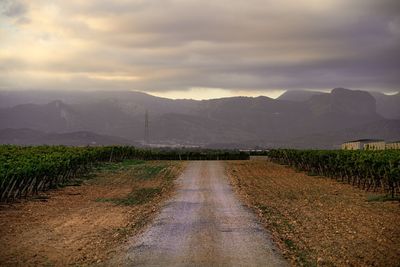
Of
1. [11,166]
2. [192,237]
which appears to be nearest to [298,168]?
[11,166]

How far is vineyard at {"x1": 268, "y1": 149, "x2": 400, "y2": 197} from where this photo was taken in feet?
104

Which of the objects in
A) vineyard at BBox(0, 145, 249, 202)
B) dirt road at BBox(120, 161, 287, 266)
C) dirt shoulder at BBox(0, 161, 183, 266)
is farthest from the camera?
vineyard at BBox(0, 145, 249, 202)

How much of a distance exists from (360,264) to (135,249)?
5.86 m

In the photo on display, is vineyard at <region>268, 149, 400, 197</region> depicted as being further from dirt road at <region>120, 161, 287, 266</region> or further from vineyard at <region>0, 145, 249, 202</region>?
vineyard at <region>0, 145, 249, 202</region>

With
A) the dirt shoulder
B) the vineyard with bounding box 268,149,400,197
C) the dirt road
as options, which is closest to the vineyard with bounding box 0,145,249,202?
the dirt shoulder

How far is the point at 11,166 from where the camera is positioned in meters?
29.7

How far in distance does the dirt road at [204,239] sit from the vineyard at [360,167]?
10.4 metres

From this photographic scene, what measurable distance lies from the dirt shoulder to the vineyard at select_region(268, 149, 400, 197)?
12529mm

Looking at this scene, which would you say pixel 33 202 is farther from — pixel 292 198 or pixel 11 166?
pixel 292 198

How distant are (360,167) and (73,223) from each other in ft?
70.8

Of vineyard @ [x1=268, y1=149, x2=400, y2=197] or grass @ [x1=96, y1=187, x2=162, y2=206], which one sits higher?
vineyard @ [x1=268, y1=149, x2=400, y2=197]

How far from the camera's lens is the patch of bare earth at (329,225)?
14.4m

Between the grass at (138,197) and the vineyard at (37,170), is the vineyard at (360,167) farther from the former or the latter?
the vineyard at (37,170)

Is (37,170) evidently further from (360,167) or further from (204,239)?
(360,167)
